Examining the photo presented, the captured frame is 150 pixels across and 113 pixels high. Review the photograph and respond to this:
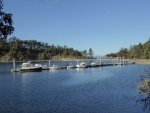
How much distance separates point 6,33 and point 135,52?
181 metres

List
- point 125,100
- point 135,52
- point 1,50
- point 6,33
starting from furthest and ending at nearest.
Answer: point 135,52, point 125,100, point 1,50, point 6,33

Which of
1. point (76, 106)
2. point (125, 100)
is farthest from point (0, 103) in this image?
point (125, 100)

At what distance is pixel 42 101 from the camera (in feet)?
114

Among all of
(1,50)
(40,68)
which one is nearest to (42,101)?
(1,50)

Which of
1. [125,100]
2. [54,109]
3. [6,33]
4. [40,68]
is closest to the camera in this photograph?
[6,33]

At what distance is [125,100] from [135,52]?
6219 inches

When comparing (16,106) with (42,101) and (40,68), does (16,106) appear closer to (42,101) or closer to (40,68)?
(42,101)

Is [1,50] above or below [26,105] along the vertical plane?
above

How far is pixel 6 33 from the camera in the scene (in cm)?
1277

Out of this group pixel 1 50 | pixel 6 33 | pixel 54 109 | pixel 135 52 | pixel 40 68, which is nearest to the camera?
pixel 6 33

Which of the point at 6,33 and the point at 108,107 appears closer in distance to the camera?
the point at 6,33

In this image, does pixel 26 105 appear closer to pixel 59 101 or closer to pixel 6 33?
pixel 59 101

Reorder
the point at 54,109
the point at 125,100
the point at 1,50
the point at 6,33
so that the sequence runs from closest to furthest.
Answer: the point at 6,33
the point at 1,50
the point at 54,109
the point at 125,100

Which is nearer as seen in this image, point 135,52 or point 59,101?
point 59,101
